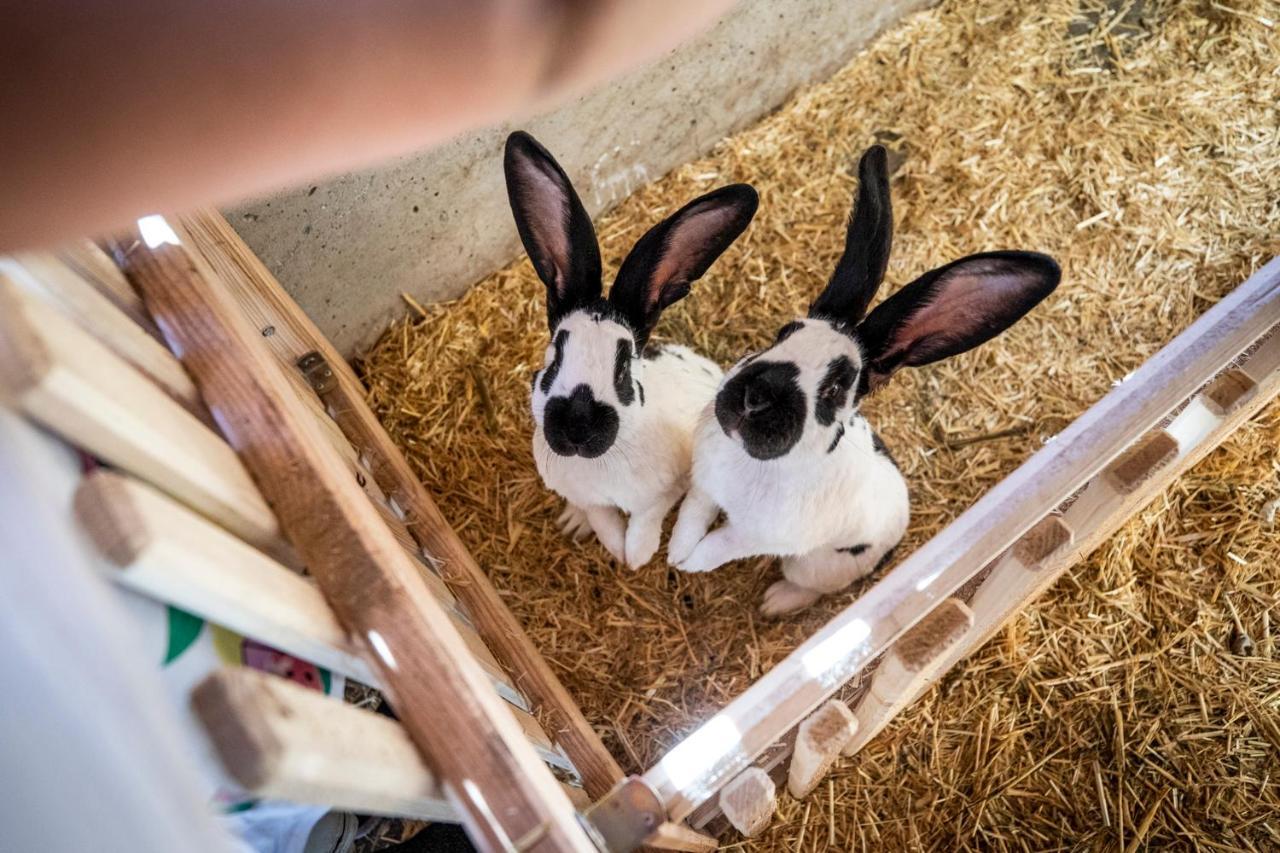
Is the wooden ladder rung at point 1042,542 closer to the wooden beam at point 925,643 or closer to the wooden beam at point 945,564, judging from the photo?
the wooden beam at point 945,564

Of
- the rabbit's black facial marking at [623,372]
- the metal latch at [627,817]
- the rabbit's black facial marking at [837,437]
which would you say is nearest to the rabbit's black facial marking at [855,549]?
the rabbit's black facial marking at [837,437]

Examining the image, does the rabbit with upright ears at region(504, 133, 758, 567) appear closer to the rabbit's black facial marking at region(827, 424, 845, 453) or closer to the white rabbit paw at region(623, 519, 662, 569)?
the white rabbit paw at region(623, 519, 662, 569)

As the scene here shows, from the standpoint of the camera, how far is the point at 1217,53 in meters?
3.39

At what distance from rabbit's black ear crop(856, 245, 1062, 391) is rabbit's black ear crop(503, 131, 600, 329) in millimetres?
695

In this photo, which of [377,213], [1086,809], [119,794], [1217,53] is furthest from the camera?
[1217,53]

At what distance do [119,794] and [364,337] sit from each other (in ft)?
7.60

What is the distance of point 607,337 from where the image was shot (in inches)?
77.9

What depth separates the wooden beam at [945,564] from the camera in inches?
56.8

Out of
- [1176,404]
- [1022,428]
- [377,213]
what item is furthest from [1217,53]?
[377,213]

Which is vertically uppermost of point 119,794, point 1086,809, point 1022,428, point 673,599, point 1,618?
point 1,618

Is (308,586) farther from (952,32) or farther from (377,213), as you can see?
(952,32)

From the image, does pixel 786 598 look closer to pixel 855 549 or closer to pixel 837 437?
pixel 855 549

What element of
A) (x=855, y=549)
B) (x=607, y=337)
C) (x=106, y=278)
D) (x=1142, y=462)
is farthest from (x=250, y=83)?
(x=855, y=549)

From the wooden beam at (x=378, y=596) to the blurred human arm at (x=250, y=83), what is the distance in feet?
2.16
